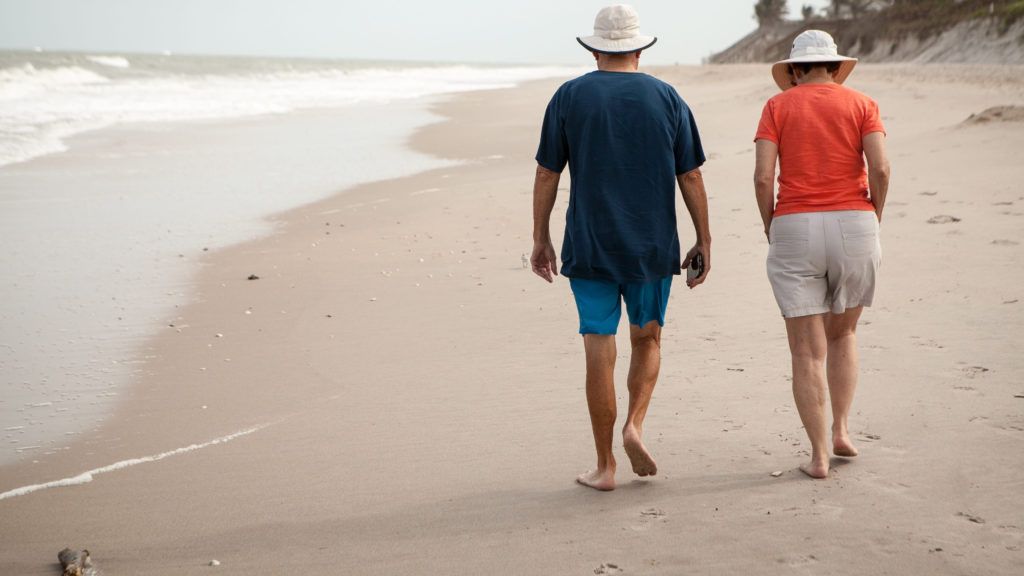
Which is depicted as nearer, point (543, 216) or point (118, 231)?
point (543, 216)

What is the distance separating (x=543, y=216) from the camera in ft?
11.1

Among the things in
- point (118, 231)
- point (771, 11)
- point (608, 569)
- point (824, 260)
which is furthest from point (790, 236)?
point (771, 11)

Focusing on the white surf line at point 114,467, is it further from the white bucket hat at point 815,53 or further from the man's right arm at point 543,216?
the white bucket hat at point 815,53

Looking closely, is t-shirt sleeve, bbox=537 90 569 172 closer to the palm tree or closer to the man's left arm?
the man's left arm

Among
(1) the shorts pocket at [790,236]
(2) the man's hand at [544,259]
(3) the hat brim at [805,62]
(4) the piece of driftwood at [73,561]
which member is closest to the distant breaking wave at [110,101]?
(4) the piece of driftwood at [73,561]

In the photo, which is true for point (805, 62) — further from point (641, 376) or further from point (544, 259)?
point (641, 376)

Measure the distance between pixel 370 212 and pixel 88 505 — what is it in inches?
259

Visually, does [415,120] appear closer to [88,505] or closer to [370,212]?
[370,212]

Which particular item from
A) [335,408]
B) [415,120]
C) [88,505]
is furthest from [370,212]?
[415,120]

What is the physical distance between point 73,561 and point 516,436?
180cm

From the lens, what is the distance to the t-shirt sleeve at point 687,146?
3225mm

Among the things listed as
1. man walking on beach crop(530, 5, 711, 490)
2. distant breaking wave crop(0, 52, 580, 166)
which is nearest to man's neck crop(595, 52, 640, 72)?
man walking on beach crop(530, 5, 711, 490)

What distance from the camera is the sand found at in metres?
2.92

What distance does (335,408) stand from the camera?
14.4 feet
